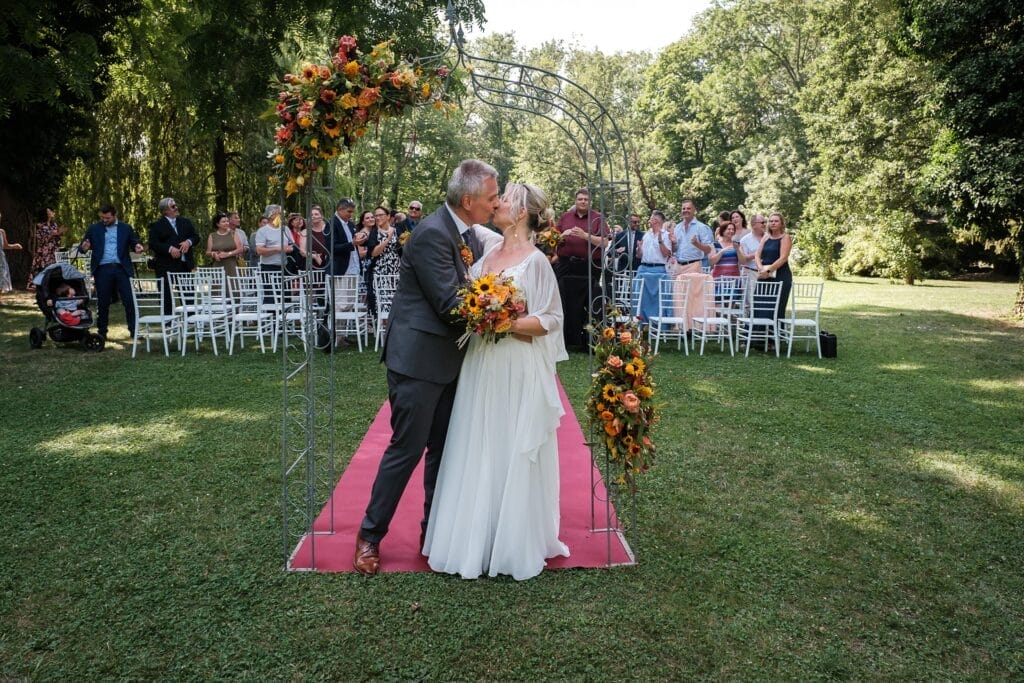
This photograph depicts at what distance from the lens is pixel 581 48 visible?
132 feet

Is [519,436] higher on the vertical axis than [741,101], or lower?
lower

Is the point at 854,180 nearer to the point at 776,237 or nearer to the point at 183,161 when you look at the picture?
the point at 776,237

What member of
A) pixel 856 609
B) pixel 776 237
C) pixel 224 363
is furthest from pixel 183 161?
pixel 856 609

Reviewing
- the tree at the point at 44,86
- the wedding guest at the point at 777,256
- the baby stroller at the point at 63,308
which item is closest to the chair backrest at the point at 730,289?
the wedding guest at the point at 777,256

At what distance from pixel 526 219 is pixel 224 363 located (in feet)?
24.1

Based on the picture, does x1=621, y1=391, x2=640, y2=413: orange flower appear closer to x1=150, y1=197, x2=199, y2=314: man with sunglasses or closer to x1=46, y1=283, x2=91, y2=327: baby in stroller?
x1=46, y1=283, x2=91, y2=327: baby in stroller

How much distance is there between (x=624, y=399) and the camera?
414 centimetres

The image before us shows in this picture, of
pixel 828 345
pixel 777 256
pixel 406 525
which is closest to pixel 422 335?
pixel 406 525

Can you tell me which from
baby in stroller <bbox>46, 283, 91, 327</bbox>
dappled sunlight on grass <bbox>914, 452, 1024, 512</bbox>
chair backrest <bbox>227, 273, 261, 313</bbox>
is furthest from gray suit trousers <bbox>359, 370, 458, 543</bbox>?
baby in stroller <bbox>46, 283, 91, 327</bbox>

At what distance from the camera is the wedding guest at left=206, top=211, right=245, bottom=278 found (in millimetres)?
12586

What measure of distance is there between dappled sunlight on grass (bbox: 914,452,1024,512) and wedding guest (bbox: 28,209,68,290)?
60.1 feet

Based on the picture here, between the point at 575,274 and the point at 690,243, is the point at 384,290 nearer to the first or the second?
the point at 575,274

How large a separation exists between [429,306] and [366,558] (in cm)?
137

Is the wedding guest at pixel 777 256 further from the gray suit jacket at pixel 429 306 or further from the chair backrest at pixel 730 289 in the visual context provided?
the gray suit jacket at pixel 429 306
